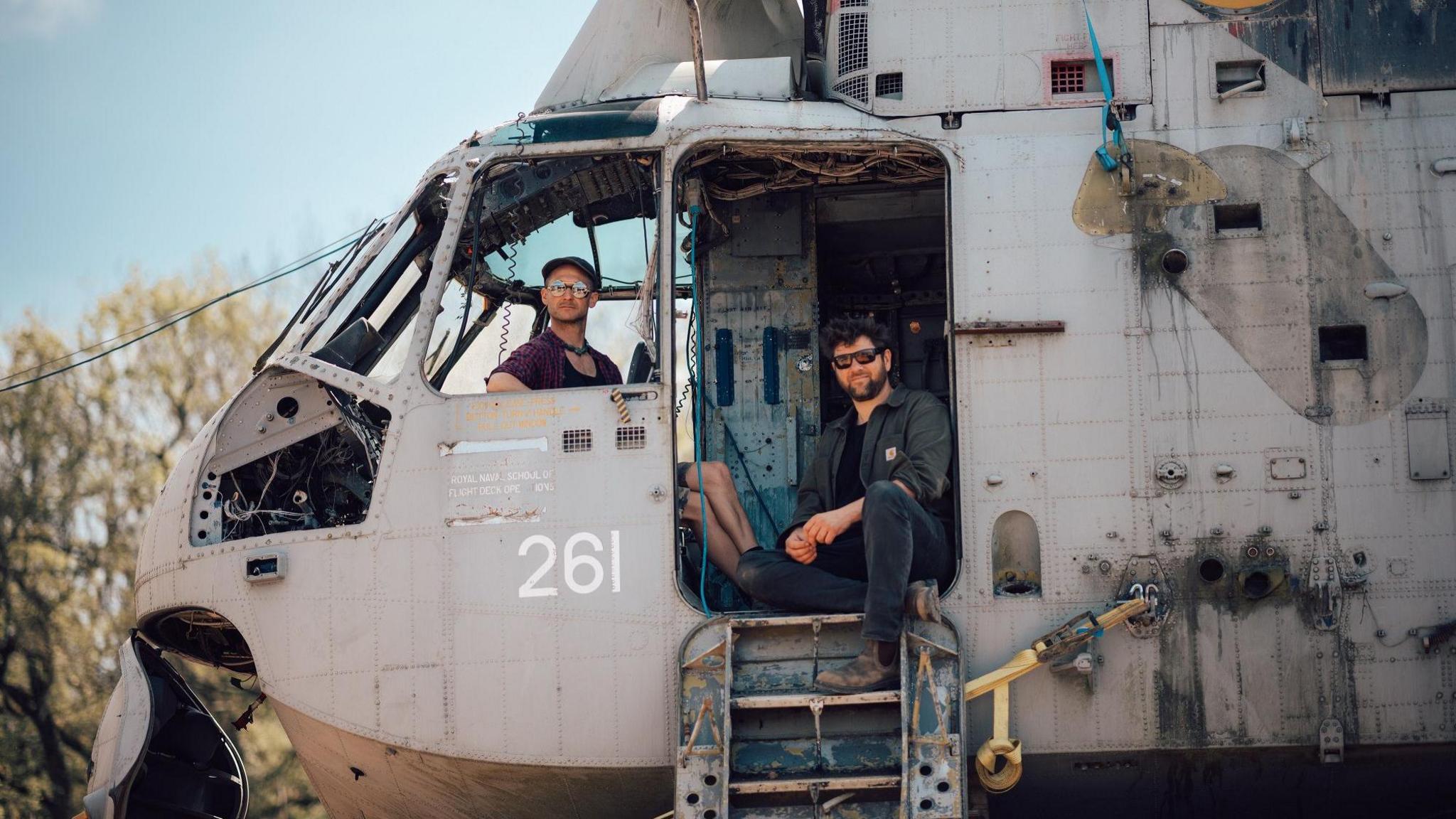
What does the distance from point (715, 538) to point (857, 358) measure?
43.5 inches

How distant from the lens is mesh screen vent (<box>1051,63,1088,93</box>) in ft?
22.4

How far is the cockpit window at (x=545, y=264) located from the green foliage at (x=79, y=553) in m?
14.6

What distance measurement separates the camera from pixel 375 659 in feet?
21.3

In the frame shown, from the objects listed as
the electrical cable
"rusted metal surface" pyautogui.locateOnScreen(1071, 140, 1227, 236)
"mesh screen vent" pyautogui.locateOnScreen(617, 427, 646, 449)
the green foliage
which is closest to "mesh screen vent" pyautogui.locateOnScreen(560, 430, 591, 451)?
"mesh screen vent" pyautogui.locateOnScreen(617, 427, 646, 449)

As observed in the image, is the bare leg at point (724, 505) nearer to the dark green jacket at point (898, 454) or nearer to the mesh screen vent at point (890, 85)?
the dark green jacket at point (898, 454)

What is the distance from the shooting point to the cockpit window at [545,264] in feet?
23.1

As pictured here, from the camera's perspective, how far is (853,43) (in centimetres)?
708

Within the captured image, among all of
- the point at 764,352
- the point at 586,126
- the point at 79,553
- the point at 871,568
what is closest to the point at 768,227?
the point at 764,352

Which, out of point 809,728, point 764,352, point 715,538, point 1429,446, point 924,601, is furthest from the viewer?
point 764,352

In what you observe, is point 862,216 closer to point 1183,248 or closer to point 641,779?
point 1183,248

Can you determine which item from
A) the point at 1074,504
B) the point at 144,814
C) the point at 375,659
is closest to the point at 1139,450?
the point at 1074,504

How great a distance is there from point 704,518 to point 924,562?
110 centimetres

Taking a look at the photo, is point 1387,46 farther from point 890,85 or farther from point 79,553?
point 79,553

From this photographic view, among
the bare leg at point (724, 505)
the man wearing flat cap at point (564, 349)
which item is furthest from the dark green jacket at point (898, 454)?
the man wearing flat cap at point (564, 349)
